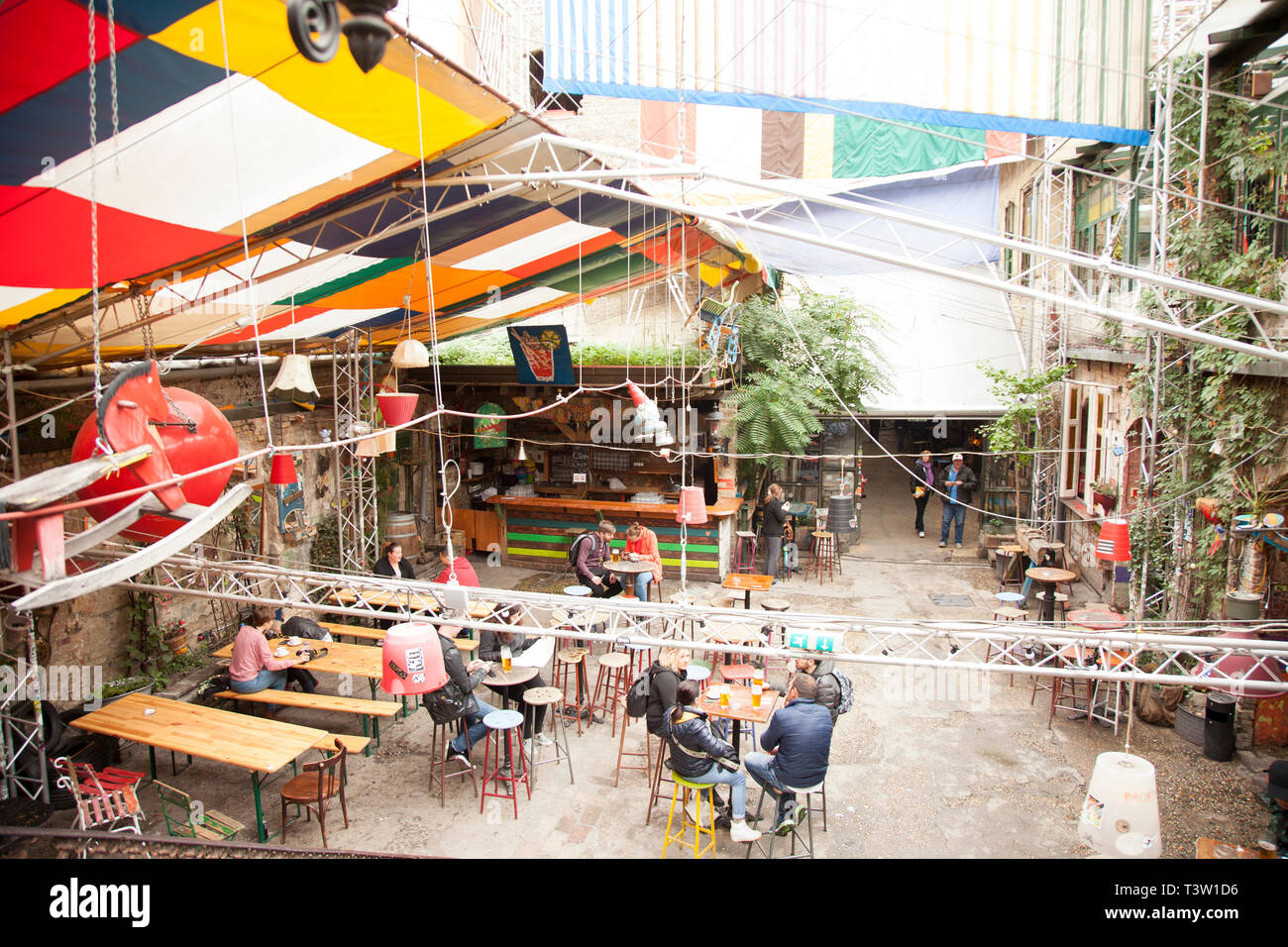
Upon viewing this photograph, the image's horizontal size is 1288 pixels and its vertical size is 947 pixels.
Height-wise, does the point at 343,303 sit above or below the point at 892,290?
below

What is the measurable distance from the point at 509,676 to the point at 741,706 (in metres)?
2.13

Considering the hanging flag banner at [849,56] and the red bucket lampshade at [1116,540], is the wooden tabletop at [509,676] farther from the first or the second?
the red bucket lampshade at [1116,540]

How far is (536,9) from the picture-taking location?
14.3m

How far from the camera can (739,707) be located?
21.9 ft

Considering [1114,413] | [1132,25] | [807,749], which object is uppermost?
[1132,25]

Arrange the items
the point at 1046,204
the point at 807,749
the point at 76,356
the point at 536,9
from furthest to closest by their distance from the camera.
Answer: the point at 536,9, the point at 1046,204, the point at 76,356, the point at 807,749

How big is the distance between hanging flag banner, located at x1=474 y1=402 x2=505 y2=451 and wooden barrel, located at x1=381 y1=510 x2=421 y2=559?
1.76 metres

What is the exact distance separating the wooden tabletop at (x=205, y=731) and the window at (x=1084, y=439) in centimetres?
1083

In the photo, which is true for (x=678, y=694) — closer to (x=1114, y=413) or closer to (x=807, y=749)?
(x=807, y=749)

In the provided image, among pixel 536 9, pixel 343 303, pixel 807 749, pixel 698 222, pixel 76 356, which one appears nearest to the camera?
pixel 807 749

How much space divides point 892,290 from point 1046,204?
3.83m

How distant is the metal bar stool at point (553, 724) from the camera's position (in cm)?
707

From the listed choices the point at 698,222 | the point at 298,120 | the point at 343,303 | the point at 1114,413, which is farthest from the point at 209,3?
the point at 1114,413

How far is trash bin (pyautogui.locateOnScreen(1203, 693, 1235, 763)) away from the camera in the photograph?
7293mm
